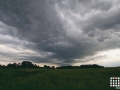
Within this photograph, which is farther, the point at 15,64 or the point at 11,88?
the point at 15,64

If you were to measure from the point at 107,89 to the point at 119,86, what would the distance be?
86.3 inches

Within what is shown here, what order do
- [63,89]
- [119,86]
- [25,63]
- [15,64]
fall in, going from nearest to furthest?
[63,89]
[119,86]
[15,64]
[25,63]

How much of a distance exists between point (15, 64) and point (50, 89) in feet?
375

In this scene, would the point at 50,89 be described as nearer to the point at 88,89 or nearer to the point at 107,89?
the point at 88,89

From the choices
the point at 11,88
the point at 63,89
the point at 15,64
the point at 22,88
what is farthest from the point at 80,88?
the point at 15,64

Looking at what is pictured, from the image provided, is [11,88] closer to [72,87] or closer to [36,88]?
[36,88]

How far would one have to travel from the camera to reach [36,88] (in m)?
13.1

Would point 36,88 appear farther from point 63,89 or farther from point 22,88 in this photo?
point 63,89

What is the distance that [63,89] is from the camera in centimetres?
1284

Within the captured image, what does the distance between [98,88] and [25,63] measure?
121 metres

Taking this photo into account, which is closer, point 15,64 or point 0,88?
point 0,88

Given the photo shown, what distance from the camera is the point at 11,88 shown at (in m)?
13.5

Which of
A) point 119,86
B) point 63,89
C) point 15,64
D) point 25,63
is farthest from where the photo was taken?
point 25,63

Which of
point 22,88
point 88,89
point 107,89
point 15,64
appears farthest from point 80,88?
point 15,64
